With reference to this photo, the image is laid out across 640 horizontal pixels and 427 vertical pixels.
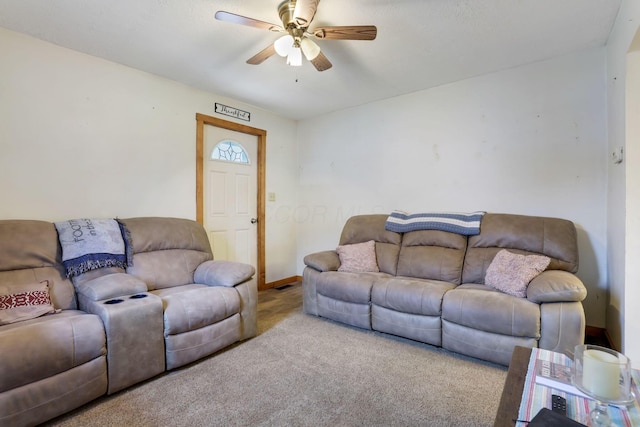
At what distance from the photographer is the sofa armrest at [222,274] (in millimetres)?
2572

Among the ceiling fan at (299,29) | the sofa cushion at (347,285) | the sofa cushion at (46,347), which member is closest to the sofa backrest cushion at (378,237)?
the sofa cushion at (347,285)

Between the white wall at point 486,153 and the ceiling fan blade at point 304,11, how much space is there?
2082mm

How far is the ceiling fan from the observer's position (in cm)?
183

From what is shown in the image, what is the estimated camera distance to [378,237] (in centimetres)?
346

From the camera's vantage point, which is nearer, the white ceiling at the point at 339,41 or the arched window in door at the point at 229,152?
the white ceiling at the point at 339,41

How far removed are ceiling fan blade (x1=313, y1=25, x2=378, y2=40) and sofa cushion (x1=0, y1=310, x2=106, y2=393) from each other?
2271 mm

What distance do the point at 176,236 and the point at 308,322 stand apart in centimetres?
151

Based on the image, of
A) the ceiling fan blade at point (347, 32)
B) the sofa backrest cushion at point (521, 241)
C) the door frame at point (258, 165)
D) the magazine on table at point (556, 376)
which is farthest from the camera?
the door frame at point (258, 165)

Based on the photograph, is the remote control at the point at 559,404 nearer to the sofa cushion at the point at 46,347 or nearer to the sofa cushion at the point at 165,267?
the sofa cushion at the point at 46,347

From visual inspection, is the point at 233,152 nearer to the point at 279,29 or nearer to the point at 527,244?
the point at 279,29

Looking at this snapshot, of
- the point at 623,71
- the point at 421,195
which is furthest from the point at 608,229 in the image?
the point at 421,195

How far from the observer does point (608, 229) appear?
2.51 meters

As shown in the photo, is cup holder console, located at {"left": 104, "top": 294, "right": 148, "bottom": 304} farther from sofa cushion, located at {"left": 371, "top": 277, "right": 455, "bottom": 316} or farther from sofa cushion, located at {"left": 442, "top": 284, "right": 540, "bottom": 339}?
sofa cushion, located at {"left": 442, "top": 284, "right": 540, "bottom": 339}

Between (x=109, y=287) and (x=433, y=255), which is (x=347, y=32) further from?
(x=109, y=287)
